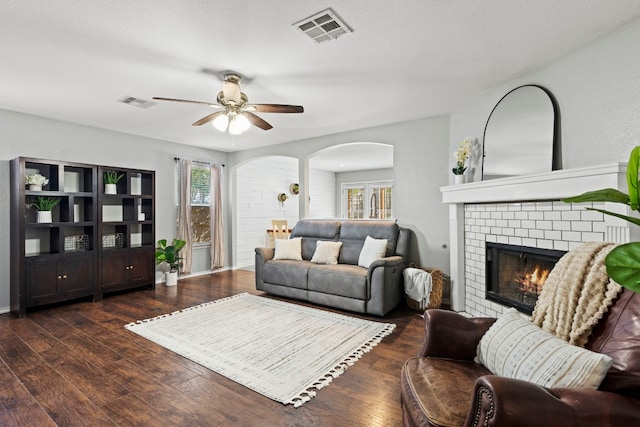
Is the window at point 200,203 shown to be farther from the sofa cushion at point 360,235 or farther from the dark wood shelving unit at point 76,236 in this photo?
the sofa cushion at point 360,235

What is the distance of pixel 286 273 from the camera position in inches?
173

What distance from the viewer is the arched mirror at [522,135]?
9.10ft

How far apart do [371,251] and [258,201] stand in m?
4.01

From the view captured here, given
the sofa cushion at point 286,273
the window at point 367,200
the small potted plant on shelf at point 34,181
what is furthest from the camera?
the window at point 367,200

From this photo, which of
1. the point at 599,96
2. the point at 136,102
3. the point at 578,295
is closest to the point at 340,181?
the point at 136,102

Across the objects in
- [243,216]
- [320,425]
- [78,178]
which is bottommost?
[320,425]

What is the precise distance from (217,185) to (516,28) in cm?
536

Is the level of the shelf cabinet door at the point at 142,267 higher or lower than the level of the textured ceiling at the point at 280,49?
A: lower

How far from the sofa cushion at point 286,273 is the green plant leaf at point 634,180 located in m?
3.32

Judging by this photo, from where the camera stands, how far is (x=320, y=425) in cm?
185

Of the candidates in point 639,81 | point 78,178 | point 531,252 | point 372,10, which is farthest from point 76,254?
point 639,81

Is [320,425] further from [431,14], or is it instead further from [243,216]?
[243,216]

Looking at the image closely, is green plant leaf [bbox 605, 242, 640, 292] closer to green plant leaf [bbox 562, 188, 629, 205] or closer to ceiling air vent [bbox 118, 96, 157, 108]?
green plant leaf [bbox 562, 188, 629, 205]

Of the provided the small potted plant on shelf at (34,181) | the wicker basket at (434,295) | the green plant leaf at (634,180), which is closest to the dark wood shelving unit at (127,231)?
the small potted plant on shelf at (34,181)
